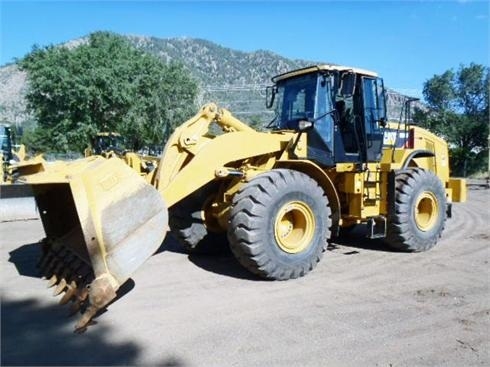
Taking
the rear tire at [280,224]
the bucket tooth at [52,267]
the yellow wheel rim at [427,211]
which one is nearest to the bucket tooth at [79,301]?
the bucket tooth at [52,267]

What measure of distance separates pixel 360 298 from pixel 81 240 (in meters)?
3.13

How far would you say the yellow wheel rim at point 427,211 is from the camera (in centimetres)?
749

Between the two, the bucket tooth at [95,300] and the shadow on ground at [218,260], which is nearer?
the bucket tooth at [95,300]

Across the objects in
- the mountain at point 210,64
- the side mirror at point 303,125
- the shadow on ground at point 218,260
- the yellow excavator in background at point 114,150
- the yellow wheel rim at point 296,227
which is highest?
the mountain at point 210,64

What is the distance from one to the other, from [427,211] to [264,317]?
4185 mm

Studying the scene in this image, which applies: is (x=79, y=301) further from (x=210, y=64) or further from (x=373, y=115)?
(x=210, y=64)

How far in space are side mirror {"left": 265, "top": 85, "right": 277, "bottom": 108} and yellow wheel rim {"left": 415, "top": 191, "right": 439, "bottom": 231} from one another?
2.71 metres

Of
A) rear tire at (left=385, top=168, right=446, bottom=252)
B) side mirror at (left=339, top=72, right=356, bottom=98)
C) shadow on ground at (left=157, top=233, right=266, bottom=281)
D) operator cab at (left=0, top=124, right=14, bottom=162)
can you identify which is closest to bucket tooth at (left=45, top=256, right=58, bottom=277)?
shadow on ground at (left=157, top=233, right=266, bottom=281)

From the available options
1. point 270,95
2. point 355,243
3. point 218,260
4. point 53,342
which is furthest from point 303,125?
point 53,342

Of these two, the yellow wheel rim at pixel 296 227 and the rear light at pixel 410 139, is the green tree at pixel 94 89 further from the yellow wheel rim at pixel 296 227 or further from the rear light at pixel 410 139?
the yellow wheel rim at pixel 296 227

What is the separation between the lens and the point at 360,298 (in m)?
5.10

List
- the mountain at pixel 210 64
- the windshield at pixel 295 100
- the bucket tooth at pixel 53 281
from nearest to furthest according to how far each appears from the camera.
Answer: the bucket tooth at pixel 53 281 < the windshield at pixel 295 100 < the mountain at pixel 210 64

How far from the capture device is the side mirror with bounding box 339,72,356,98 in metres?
6.43

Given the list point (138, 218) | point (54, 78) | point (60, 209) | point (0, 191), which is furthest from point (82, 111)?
point (138, 218)
